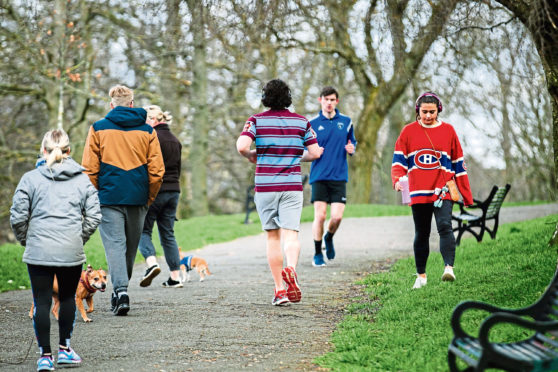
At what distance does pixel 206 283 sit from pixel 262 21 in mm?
3375

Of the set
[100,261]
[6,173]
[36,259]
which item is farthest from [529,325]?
[6,173]

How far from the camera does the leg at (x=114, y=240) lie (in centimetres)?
668

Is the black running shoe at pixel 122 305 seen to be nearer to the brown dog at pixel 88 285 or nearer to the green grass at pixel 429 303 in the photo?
the brown dog at pixel 88 285

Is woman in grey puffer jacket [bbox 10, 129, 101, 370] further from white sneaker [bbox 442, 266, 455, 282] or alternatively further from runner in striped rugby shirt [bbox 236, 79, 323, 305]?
white sneaker [bbox 442, 266, 455, 282]

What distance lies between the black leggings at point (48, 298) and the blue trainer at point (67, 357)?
6 centimetres

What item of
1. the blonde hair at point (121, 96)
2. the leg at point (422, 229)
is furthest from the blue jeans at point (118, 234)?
the leg at point (422, 229)

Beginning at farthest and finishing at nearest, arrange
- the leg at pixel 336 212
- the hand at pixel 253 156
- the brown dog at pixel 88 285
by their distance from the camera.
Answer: the leg at pixel 336 212
the hand at pixel 253 156
the brown dog at pixel 88 285

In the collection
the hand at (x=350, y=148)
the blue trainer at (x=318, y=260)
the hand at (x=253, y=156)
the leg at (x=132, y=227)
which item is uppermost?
the hand at (x=350, y=148)

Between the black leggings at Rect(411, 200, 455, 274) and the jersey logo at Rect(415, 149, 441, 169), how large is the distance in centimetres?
39

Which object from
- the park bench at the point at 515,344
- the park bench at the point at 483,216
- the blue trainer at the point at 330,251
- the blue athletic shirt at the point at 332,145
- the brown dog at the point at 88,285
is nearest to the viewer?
the park bench at the point at 515,344

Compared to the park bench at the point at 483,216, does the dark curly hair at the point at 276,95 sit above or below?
above

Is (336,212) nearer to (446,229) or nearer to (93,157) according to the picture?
(446,229)

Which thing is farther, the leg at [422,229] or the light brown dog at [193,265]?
the light brown dog at [193,265]

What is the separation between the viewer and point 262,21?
26.7 ft
